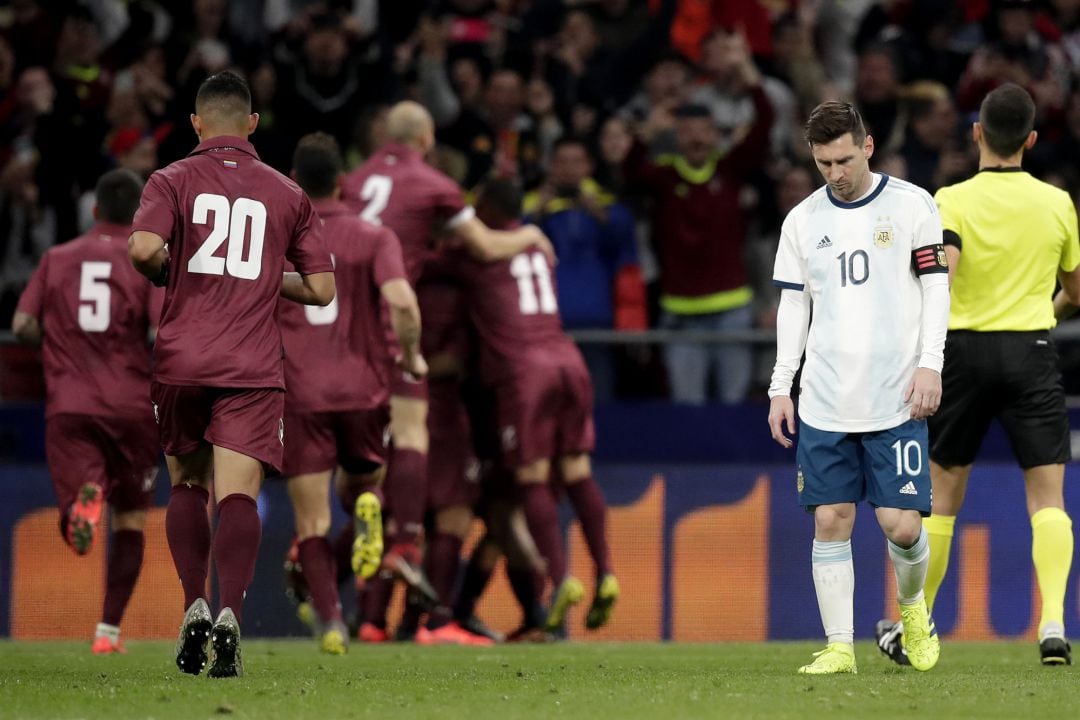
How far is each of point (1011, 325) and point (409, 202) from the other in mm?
4254

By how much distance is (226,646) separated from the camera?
→ 7059 mm

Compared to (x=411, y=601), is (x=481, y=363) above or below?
above

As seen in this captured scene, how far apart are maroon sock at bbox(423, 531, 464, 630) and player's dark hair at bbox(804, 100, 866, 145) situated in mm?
5372

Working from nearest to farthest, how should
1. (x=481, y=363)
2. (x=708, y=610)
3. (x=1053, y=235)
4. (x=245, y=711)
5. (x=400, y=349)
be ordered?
(x=245, y=711) < (x=1053, y=235) < (x=400, y=349) < (x=481, y=363) < (x=708, y=610)

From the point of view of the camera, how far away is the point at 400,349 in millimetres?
10508

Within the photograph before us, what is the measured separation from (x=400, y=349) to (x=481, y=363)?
5.47 feet

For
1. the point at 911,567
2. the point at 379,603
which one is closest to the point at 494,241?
the point at 379,603

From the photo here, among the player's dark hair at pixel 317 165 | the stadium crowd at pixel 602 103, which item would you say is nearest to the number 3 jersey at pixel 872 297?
the player's dark hair at pixel 317 165

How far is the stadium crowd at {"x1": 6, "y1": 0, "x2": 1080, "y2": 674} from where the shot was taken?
11484 millimetres

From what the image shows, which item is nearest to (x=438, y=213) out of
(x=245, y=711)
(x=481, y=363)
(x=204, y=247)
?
(x=481, y=363)

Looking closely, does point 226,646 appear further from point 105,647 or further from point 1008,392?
point 1008,392

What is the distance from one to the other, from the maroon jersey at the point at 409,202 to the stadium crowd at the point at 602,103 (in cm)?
199

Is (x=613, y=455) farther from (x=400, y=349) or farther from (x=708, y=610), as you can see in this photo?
(x=400, y=349)

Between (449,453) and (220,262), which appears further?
(449,453)
